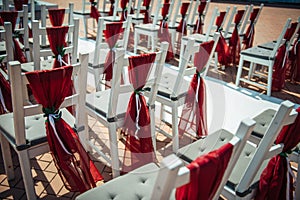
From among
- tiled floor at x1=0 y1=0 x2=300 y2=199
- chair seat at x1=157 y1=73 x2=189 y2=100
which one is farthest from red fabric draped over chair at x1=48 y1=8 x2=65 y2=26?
chair seat at x1=157 y1=73 x2=189 y2=100

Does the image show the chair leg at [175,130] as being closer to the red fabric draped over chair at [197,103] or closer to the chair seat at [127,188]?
the red fabric draped over chair at [197,103]

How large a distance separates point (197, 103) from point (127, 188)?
4.57ft

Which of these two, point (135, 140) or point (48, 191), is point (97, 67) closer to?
point (135, 140)

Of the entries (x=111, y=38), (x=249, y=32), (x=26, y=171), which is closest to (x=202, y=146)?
(x=26, y=171)

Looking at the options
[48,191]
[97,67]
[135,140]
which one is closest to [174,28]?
[97,67]

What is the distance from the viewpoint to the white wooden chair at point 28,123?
161 cm

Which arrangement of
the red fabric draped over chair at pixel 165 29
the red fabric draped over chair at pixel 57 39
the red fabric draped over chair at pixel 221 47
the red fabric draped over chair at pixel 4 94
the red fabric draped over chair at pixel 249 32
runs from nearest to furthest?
1. the red fabric draped over chair at pixel 4 94
2. the red fabric draped over chair at pixel 57 39
3. the red fabric draped over chair at pixel 221 47
4. the red fabric draped over chair at pixel 249 32
5. the red fabric draped over chair at pixel 165 29

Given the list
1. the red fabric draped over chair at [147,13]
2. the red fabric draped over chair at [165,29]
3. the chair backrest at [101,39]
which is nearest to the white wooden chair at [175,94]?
the chair backrest at [101,39]

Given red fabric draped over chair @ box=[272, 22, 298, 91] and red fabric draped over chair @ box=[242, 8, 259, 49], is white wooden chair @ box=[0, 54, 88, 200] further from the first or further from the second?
red fabric draped over chair @ box=[242, 8, 259, 49]

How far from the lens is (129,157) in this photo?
2502mm

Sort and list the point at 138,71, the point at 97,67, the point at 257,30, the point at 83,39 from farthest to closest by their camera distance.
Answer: the point at 257,30 → the point at 83,39 → the point at 97,67 → the point at 138,71

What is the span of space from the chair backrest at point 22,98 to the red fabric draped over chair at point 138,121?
0.36 meters

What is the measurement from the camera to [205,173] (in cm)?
106

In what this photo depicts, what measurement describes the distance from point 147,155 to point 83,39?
12.9 feet
